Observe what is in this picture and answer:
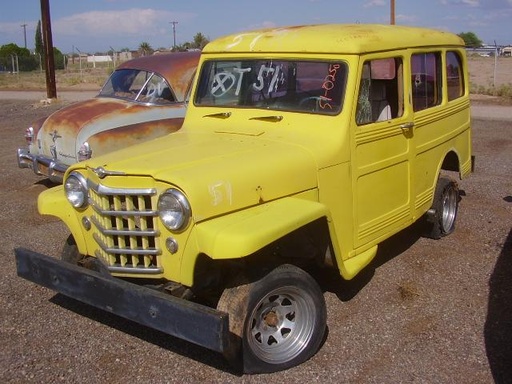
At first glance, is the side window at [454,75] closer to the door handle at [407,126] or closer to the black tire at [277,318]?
the door handle at [407,126]

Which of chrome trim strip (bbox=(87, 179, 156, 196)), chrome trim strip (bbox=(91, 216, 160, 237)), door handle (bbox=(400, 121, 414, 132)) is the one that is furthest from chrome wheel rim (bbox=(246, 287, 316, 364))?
door handle (bbox=(400, 121, 414, 132))

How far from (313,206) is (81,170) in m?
1.45

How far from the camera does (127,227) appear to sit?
→ 11.9 ft

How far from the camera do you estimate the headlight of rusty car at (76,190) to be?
12.7 feet

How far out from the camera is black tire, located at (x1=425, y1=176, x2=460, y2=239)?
5.76 metres

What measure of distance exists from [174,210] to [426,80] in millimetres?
2896

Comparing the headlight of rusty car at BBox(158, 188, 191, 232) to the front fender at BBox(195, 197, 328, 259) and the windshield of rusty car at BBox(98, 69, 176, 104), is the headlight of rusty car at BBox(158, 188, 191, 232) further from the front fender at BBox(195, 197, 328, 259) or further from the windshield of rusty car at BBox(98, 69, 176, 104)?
the windshield of rusty car at BBox(98, 69, 176, 104)

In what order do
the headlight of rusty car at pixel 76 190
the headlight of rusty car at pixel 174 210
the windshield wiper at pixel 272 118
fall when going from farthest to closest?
the windshield wiper at pixel 272 118 < the headlight of rusty car at pixel 76 190 < the headlight of rusty car at pixel 174 210

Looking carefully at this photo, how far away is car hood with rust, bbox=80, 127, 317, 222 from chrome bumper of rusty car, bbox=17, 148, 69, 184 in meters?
3.79

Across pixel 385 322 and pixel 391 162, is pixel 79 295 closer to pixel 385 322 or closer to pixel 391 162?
pixel 385 322

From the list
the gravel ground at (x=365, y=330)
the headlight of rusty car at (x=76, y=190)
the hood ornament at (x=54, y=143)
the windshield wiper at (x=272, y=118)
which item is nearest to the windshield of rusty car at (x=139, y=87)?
the hood ornament at (x=54, y=143)

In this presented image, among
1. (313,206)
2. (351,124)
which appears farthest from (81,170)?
(351,124)

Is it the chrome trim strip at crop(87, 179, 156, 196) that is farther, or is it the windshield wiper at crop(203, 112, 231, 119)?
the windshield wiper at crop(203, 112, 231, 119)

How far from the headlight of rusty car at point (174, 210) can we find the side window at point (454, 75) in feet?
11.2
